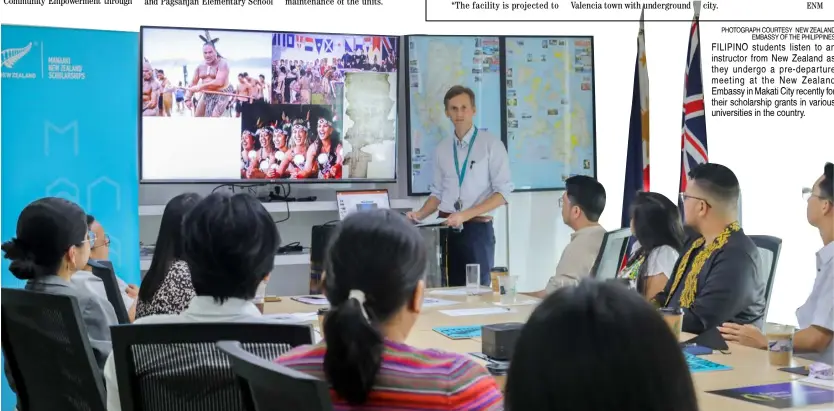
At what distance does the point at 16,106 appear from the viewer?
5.18 meters

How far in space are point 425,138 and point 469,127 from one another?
35 centimetres

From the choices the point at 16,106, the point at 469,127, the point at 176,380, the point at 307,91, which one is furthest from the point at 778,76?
the point at 176,380

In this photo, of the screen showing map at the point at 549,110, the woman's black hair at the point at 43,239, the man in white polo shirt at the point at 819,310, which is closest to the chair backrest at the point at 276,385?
the woman's black hair at the point at 43,239

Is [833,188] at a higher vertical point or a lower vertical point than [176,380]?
higher

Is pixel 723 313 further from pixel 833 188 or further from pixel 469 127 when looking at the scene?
pixel 469 127

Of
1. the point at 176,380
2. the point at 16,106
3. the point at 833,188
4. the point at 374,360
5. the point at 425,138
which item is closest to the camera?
the point at 374,360

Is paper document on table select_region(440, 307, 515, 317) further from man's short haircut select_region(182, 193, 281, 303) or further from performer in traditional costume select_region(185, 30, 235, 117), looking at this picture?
performer in traditional costume select_region(185, 30, 235, 117)

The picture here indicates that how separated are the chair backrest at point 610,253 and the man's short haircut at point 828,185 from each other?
4.20 feet

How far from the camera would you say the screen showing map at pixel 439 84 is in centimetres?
650

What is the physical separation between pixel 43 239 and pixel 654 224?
2.43 meters

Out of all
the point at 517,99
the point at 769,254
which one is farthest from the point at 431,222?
the point at 769,254

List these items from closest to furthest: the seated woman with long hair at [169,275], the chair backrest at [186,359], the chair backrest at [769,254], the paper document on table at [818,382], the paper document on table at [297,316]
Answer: the chair backrest at [186,359], the paper document on table at [818,382], the seated woman with long hair at [169,275], the paper document on table at [297,316], the chair backrest at [769,254]

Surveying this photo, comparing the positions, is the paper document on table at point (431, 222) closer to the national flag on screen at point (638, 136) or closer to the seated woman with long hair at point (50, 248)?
the national flag on screen at point (638, 136)

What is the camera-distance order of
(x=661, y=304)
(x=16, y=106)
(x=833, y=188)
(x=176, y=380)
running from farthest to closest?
(x=16, y=106) → (x=661, y=304) → (x=833, y=188) → (x=176, y=380)
